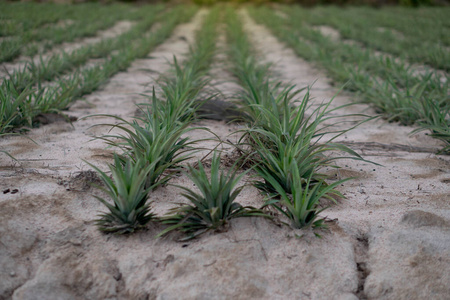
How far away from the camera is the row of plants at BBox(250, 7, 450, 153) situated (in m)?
2.43

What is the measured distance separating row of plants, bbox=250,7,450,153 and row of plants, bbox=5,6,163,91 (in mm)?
2304

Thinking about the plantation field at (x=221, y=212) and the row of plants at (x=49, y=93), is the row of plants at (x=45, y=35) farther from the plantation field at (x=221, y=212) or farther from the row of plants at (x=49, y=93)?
the plantation field at (x=221, y=212)

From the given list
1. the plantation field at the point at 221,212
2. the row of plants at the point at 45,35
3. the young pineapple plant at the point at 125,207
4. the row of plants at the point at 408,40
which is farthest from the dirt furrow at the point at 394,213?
the row of plants at the point at 45,35

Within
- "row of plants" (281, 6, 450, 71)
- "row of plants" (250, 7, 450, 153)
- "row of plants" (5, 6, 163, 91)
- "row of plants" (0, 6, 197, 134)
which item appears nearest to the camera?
"row of plants" (0, 6, 197, 134)

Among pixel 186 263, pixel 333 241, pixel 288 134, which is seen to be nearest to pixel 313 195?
pixel 333 241

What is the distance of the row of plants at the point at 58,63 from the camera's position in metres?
2.90

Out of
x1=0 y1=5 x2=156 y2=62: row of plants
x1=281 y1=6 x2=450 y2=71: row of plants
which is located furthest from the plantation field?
x1=281 y1=6 x2=450 y2=71: row of plants

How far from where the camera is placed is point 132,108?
2990 millimetres

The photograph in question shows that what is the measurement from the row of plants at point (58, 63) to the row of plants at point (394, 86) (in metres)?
2.30

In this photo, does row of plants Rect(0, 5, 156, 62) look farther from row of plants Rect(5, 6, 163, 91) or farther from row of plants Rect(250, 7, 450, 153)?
row of plants Rect(250, 7, 450, 153)

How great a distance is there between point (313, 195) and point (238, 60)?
3.13 metres

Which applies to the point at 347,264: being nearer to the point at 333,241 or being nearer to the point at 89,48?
the point at 333,241

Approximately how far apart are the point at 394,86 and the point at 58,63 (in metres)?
2.99

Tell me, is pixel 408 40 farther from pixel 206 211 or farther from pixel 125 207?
pixel 125 207
